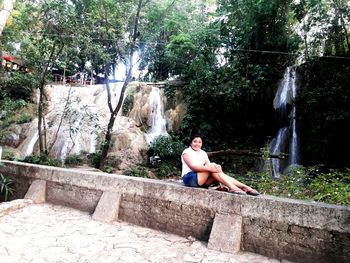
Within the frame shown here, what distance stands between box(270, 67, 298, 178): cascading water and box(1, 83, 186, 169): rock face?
5.01 metres

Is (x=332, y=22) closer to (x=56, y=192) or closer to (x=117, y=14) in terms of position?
(x=117, y=14)

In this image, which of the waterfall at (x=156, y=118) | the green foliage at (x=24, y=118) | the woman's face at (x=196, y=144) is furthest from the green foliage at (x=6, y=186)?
the green foliage at (x=24, y=118)

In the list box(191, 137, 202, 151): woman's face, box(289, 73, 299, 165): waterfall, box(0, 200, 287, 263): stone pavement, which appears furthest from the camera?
box(289, 73, 299, 165): waterfall

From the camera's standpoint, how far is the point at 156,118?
51.5ft

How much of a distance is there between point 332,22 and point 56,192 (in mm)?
11852

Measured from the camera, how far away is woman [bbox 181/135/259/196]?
3.76m

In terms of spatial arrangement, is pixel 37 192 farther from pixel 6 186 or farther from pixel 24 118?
pixel 24 118

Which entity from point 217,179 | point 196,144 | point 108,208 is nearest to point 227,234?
point 217,179

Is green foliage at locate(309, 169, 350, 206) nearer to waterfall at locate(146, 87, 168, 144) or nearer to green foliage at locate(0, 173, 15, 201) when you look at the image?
green foliage at locate(0, 173, 15, 201)

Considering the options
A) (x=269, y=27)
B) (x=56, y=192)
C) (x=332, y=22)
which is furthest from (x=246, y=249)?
(x=269, y=27)

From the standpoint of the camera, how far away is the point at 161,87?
674 inches

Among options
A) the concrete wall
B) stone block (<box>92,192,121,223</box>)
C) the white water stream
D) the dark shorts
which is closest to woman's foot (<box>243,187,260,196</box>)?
the concrete wall

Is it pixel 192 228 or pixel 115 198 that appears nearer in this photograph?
pixel 192 228

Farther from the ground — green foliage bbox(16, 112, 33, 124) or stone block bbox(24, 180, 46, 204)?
green foliage bbox(16, 112, 33, 124)
